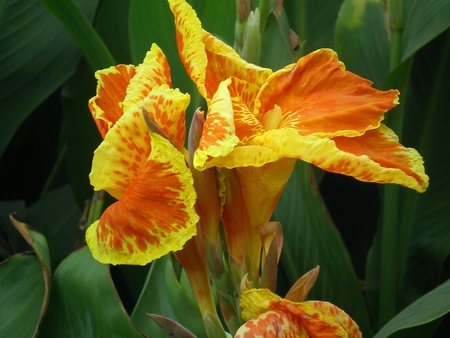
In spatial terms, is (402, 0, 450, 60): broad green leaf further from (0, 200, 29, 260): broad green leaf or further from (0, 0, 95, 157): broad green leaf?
(0, 200, 29, 260): broad green leaf

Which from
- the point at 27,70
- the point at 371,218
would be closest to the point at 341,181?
the point at 371,218

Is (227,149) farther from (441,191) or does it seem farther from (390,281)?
(441,191)

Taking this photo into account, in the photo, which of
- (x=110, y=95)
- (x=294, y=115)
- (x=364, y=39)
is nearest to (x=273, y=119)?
(x=294, y=115)

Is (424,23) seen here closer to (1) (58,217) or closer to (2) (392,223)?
(2) (392,223)

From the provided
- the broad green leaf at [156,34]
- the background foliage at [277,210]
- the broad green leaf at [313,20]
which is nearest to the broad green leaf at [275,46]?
the background foliage at [277,210]

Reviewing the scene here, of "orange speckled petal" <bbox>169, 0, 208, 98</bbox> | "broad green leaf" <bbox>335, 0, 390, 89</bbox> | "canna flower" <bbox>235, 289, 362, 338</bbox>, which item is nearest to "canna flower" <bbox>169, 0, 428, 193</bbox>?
"orange speckled petal" <bbox>169, 0, 208, 98</bbox>

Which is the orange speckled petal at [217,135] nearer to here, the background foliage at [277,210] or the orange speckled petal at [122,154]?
the orange speckled petal at [122,154]
